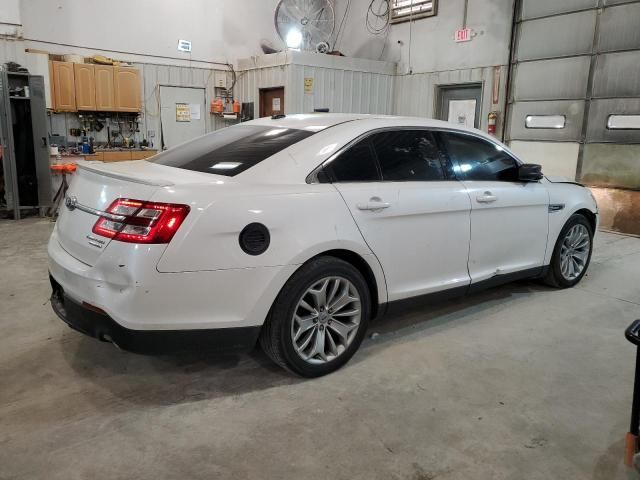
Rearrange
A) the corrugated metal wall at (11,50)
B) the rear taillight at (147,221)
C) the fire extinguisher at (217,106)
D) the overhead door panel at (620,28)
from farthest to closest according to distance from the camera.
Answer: the fire extinguisher at (217,106) < the corrugated metal wall at (11,50) < the overhead door panel at (620,28) < the rear taillight at (147,221)

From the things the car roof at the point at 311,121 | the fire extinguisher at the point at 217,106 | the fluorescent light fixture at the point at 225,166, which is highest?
the fire extinguisher at the point at 217,106

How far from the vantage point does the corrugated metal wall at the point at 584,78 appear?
689cm

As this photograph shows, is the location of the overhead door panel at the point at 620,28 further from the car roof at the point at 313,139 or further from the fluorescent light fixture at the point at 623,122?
the car roof at the point at 313,139

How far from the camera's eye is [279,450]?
2.05 metres

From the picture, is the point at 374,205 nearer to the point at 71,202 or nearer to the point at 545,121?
the point at 71,202

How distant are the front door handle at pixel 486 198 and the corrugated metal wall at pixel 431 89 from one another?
5.50m

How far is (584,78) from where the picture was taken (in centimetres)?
727

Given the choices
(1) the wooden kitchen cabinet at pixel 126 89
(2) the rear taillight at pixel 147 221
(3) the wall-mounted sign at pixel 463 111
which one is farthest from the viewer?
(3) the wall-mounted sign at pixel 463 111

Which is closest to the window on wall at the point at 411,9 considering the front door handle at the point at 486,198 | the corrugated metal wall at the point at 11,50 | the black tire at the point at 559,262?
the black tire at the point at 559,262

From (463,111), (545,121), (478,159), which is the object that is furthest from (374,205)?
(463,111)

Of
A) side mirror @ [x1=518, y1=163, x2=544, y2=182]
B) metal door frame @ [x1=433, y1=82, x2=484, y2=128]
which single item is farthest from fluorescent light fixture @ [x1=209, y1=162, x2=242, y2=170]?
metal door frame @ [x1=433, y1=82, x2=484, y2=128]

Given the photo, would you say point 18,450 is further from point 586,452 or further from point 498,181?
point 498,181

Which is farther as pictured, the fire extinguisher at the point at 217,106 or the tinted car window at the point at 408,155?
the fire extinguisher at the point at 217,106

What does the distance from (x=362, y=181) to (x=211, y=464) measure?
1529mm
